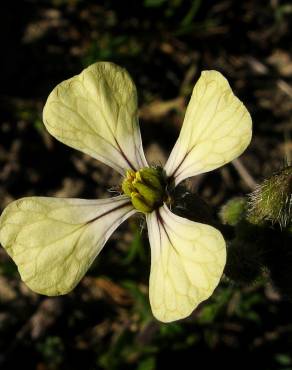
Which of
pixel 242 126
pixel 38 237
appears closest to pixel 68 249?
pixel 38 237

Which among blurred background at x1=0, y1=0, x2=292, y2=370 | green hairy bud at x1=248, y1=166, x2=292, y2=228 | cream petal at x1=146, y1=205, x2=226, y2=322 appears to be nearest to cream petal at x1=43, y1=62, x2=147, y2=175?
cream petal at x1=146, y1=205, x2=226, y2=322

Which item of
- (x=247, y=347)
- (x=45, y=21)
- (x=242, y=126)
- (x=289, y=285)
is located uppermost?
(x=242, y=126)

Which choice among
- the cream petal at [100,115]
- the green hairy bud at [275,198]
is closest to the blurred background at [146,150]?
the green hairy bud at [275,198]

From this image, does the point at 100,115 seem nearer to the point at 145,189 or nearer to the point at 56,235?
the point at 145,189

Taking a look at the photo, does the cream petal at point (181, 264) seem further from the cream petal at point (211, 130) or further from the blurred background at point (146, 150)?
the blurred background at point (146, 150)

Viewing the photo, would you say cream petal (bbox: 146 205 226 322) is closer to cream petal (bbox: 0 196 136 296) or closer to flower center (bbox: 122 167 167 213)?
flower center (bbox: 122 167 167 213)

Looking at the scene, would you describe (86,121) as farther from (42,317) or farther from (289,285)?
(42,317)
